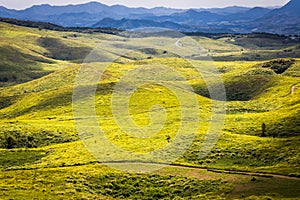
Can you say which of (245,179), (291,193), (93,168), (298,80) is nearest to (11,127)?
(93,168)

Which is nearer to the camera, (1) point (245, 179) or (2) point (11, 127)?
(1) point (245, 179)

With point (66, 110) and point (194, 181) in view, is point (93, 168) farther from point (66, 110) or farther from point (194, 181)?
point (66, 110)

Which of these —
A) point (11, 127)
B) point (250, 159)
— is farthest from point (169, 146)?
point (11, 127)

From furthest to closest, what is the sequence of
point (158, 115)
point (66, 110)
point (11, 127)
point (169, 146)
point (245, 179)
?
point (66, 110) → point (158, 115) → point (11, 127) → point (169, 146) → point (245, 179)

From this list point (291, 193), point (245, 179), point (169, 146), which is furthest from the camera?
point (169, 146)

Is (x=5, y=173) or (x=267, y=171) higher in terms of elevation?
(x=267, y=171)

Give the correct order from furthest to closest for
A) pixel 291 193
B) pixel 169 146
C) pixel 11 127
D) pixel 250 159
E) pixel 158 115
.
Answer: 1. pixel 158 115
2. pixel 11 127
3. pixel 169 146
4. pixel 250 159
5. pixel 291 193

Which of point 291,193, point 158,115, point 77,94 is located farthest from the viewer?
point 77,94

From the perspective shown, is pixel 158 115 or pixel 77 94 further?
pixel 77 94

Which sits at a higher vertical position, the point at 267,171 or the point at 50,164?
the point at 267,171

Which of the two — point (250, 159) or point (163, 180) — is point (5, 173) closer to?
point (163, 180)
